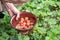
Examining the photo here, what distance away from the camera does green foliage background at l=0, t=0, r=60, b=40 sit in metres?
2.55

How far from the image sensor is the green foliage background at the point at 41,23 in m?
2.55

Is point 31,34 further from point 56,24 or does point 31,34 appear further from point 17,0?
point 17,0

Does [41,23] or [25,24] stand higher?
[25,24]

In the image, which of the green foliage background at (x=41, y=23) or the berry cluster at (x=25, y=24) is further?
the green foliage background at (x=41, y=23)

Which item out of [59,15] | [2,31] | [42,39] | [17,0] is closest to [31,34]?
[42,39]

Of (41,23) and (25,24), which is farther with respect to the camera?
(41,23)

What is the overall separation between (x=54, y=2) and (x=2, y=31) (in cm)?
97

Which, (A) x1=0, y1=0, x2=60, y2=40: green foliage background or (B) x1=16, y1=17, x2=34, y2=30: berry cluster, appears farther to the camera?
(A) x1=0, y1=0, x2=60, y2=40: green foliage background

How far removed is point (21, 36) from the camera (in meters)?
2.47

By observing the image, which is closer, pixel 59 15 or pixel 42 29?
pixel 42 29

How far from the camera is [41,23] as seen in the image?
281 centimetres

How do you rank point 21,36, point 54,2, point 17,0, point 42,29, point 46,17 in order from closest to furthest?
point 17,0
point 21,36
point 42,29
point 46,17
point 54,2

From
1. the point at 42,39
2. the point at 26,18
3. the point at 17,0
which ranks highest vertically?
the point at 17,0

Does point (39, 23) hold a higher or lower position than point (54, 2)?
lower
